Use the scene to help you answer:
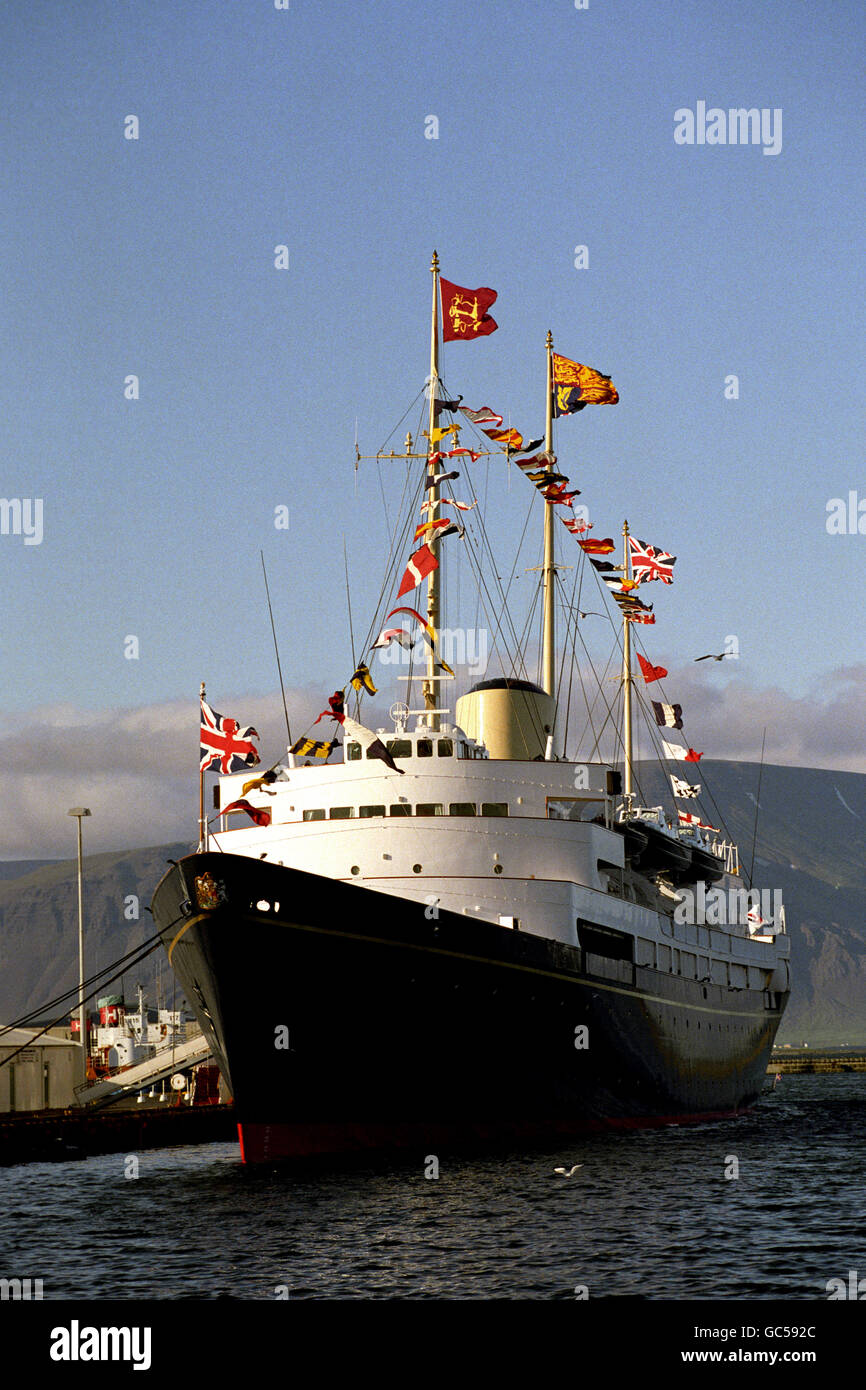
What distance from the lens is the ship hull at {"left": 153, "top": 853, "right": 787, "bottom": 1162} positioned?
31.8 m

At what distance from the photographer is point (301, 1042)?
3180 centimetres

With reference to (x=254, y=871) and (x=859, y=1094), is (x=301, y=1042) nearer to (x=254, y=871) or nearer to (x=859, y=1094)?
(x=254, y=871)

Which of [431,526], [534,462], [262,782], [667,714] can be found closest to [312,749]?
[262,782]

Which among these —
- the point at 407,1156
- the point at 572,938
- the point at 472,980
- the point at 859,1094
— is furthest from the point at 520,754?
the point at 859,1094

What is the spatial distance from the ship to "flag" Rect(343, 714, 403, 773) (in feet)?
0.44

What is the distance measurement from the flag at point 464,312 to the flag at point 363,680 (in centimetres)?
1165

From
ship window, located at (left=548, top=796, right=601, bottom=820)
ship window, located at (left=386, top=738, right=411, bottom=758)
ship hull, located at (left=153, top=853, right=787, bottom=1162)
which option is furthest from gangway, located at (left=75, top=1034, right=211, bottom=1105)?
ship hull, located at (left=153, top=853, right=787, bottom=1162)

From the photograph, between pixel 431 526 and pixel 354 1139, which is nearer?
pixel 354 1139

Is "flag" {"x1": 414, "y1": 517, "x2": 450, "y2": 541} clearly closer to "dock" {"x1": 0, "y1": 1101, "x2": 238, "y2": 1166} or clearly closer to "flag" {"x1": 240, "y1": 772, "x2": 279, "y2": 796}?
"flag" {"x1": 240, "y1": 772, "x2": 279, "y2": 796}

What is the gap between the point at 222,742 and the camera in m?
36.8

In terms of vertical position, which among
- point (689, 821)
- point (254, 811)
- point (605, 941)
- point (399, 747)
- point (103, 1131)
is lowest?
point (103, 1131)

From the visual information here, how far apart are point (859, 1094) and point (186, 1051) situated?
2361 inches

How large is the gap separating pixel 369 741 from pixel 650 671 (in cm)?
2527

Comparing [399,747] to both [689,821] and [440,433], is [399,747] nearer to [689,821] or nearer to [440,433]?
[440,433]
